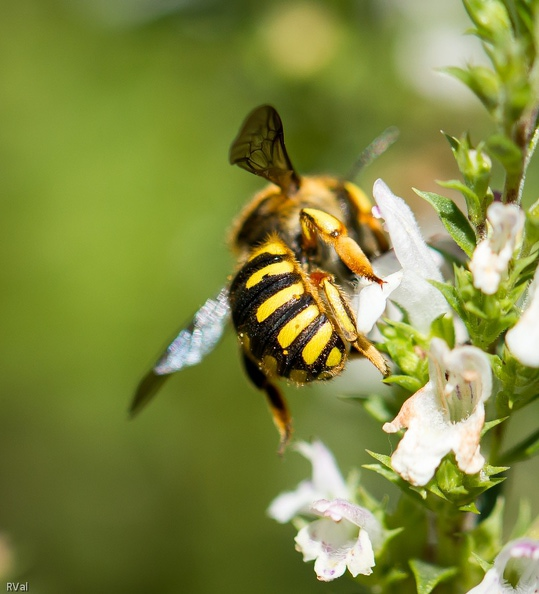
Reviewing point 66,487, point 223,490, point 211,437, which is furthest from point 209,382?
point 66,487

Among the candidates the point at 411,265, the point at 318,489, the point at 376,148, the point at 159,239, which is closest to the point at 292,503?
the point at 318,489

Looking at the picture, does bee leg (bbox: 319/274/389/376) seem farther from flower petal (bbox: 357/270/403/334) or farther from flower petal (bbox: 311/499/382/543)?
flower petal (bbox: 311/499/382/543)

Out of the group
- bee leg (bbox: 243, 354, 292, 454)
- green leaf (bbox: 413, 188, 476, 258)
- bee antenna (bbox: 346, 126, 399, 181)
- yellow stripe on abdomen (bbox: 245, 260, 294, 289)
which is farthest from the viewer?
bee antenna (bbox: 346, 126, 399, 181)

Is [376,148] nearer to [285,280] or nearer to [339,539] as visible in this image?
[285,280]

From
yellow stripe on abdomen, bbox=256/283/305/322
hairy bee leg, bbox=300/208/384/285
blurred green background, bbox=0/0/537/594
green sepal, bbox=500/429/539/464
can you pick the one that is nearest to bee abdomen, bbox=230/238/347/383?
yellow stripe on abdomen, bbox=256/283/305/322

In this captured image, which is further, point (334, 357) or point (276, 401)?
point (276, 401)

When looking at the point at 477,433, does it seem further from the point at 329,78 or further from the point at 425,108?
the point at 425,108

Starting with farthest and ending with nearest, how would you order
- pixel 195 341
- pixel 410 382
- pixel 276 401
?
pixel 195 341 < pixel 276 401 < pixel 410 382

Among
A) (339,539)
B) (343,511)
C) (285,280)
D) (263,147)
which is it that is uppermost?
(263,147)
